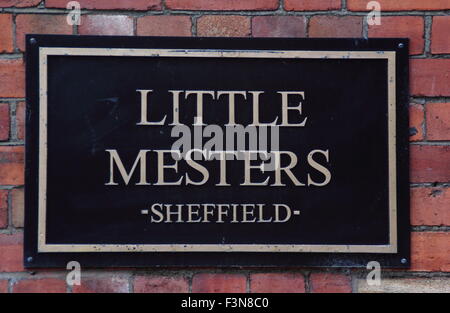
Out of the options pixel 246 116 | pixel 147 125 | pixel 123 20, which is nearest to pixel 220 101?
pixel 246 116

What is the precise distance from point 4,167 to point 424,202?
3.61ft

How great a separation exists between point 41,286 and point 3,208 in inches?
8.9

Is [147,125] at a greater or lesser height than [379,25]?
lesser

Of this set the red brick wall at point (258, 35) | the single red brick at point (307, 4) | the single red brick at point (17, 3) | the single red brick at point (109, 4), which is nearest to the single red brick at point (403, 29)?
the red brick wall at point (258, 35)

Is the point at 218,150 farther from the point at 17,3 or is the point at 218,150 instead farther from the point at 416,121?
the point at 17,3

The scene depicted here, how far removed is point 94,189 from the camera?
6.02ft

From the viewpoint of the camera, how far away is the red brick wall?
1845 millimetres

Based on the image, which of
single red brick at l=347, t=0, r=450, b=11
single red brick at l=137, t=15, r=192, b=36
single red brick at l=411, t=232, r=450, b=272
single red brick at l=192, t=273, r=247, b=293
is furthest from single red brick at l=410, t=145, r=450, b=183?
single red brick at l=137, t=15, r=192, b=36

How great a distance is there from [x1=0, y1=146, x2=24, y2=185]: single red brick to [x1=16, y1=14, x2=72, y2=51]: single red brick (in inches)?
10.8

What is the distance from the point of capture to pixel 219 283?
1.85 metres

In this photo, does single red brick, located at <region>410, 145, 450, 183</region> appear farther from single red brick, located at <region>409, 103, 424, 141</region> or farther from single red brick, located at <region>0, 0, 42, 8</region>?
single red brick, located at <region>0, 0, 42, 8</region>

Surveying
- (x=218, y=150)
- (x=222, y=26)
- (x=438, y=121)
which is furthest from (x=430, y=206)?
(x=222, y=26)

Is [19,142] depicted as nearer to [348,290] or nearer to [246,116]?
[246,116]

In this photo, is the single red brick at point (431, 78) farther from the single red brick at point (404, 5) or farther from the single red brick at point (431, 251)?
the single red brick at point (431, 251)
